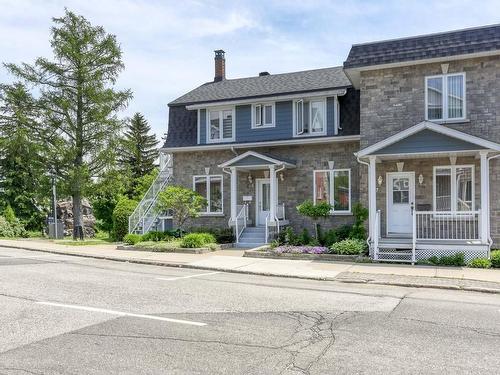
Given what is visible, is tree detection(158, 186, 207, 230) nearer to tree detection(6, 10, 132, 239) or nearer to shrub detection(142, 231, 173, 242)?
shrub detection(142, 231, 173, 242)

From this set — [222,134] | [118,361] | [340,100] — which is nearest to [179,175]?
[222,134]

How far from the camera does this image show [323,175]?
65.2ft

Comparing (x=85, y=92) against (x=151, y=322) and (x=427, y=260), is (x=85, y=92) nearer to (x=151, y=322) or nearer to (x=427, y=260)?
(x=427, y=260)

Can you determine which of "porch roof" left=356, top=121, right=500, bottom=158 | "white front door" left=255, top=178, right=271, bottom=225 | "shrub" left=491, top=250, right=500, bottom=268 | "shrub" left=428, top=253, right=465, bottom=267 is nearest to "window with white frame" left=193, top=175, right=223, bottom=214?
"white front door" left=255, top=178, right=271, bottom=225

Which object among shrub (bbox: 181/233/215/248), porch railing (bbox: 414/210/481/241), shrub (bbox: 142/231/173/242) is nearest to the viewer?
porch railing (bbox: 414/210/481/241)

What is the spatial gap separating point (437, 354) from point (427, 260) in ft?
31.1

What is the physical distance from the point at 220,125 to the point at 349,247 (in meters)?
9.04

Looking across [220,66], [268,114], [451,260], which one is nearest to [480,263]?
[451,260]

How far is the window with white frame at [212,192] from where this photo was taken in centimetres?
2180

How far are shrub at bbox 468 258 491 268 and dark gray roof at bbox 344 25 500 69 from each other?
6.55 meters

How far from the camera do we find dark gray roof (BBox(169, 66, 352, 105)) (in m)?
20.6

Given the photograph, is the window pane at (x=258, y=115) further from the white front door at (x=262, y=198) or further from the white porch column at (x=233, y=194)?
the white porch column at (x=233, y=194)

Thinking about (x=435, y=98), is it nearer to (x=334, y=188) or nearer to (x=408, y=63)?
(x=408, y=63)

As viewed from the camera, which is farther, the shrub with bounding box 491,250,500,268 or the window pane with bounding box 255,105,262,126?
the window pane with bounding box 255,105,262,126
